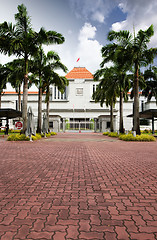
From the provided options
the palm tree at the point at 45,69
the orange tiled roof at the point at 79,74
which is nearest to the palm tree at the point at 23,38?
the palm tree at the point at 45,69

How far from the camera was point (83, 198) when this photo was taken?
3.42 metres

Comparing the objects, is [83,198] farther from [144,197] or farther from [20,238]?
[20,238]

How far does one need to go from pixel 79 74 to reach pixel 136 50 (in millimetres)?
37485

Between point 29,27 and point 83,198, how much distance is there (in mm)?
16863

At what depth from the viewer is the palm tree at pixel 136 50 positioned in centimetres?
1633

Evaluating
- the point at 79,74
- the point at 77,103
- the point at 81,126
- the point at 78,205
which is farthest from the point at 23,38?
the point at 79,74

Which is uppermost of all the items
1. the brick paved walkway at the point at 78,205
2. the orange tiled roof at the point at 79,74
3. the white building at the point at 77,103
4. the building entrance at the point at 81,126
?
the orange tiled roof at the point at 79,74

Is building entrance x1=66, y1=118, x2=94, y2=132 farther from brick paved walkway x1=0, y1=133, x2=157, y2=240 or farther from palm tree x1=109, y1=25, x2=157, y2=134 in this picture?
brick paved walkway x1=0, y1=133, x2=157, y2=240

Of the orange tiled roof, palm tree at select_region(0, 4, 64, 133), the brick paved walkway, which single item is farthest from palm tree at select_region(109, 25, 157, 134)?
the orange tiled roof

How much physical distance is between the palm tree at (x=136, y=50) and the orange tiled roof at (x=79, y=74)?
34436 mm

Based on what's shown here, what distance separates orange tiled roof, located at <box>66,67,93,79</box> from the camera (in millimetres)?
52062

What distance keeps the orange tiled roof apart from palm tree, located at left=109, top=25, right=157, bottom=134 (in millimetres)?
34436

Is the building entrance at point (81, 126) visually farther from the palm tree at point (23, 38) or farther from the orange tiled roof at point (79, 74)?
the palm tree at point (23, 38)

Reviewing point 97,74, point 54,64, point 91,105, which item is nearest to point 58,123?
point 91,105
